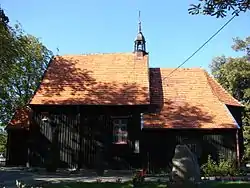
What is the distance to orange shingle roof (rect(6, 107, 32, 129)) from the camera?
27.9m

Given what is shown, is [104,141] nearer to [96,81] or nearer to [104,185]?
[96,81]

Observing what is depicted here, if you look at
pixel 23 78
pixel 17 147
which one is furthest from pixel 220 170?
pixel 23 78

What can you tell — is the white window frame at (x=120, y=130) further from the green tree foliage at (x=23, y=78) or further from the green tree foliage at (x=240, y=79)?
the green tree foliage at (x=240, y=79)

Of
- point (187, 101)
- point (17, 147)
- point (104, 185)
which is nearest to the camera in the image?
point (104, 185)

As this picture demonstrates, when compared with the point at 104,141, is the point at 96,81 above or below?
above

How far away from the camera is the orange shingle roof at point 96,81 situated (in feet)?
78.1

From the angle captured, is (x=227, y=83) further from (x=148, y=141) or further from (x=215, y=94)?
(x=148, y=141)

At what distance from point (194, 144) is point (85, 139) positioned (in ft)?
23.8

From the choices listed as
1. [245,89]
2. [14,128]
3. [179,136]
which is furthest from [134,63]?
[245,89]

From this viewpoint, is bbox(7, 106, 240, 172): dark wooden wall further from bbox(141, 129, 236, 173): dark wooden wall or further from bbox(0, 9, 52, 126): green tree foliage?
bbox(0, 9, 52, 126): green tree foliage

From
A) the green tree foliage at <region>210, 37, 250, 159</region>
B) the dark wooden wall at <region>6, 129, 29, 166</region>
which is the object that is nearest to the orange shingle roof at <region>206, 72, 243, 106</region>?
the green tree foliage at <region>210, 37, 250, 159</region>

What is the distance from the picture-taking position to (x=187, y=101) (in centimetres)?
2456

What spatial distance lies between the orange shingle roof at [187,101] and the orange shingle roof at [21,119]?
34.7 ft

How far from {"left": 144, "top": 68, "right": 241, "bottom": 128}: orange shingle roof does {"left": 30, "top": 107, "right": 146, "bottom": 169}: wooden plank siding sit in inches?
80.7
